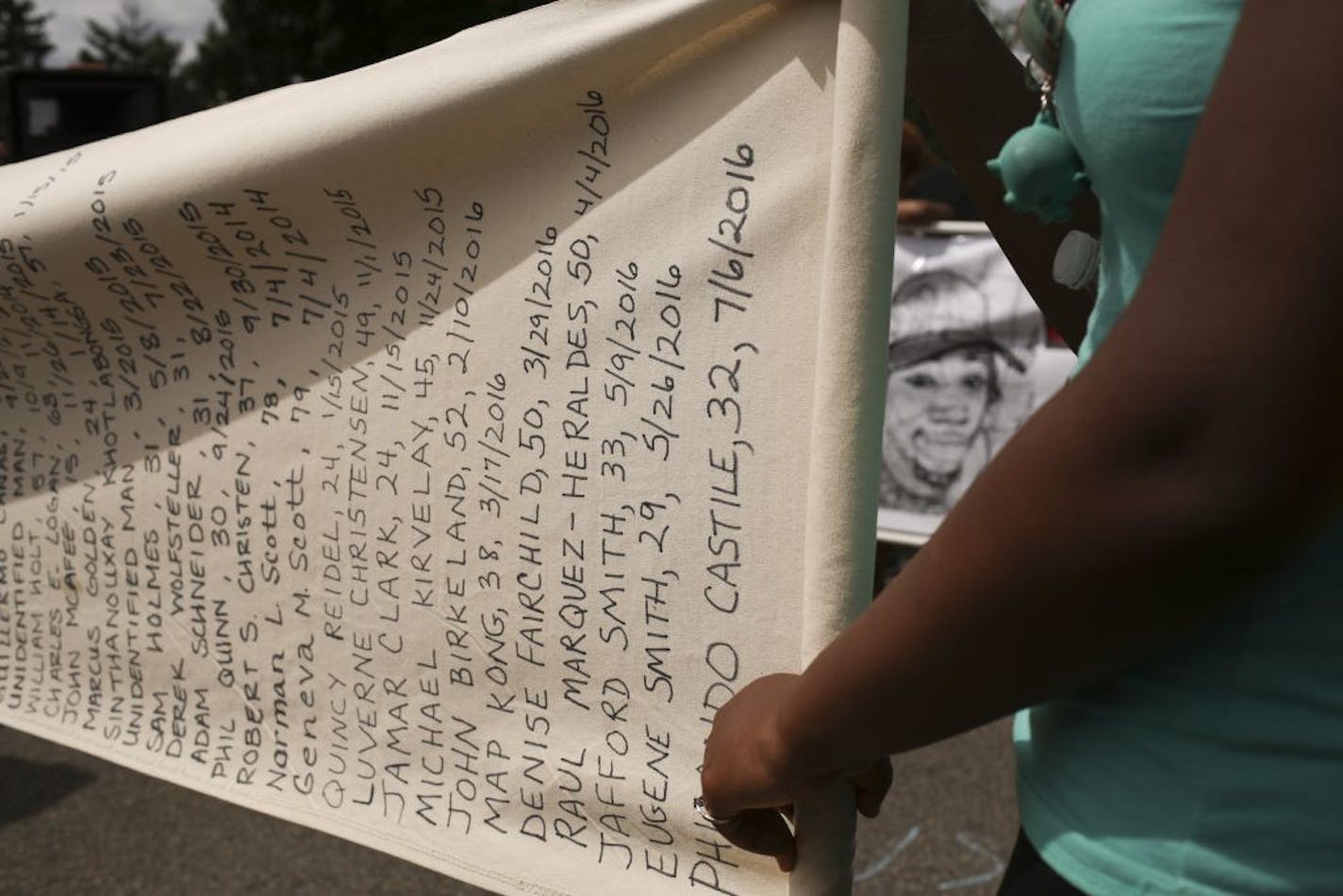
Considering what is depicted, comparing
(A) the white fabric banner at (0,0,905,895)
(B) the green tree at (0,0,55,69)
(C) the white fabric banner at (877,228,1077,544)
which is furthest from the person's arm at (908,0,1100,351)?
(B) the green tree at (0,0,55,69)

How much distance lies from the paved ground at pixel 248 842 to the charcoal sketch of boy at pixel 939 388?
5.34ft

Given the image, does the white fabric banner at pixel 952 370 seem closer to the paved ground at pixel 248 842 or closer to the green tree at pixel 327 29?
the paved ground at pixel 248 842

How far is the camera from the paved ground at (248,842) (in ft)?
9.73

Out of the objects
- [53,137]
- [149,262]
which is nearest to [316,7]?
[53,137]

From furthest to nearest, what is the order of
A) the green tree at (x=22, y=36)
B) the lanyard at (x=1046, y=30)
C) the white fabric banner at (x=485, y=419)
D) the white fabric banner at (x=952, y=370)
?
the green tree at (x=22, y=36) < the white fabric banner at (x=952, y=370) < the white fabric banner at (x=485, y=419) < the lanyard at (x=1046, y=30)

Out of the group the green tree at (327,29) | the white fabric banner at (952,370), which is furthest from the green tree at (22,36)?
the white fabric banner at (952,370)

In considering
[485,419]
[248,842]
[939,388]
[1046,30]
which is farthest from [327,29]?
[1046,30]

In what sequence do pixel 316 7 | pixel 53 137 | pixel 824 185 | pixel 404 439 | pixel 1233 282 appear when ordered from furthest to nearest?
pixel 316 7 → pixel 53 137 → pixel 404 439 → pixel 824 185 → pixel 1233 282

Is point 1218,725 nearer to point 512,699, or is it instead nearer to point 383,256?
point 512,699

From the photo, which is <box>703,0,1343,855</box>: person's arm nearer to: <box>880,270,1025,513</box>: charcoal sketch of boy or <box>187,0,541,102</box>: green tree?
<box>880,270,1025,513</box>: charcoal sketch of boy

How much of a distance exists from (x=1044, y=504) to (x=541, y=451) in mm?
675

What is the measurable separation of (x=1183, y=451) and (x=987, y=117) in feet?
2.19

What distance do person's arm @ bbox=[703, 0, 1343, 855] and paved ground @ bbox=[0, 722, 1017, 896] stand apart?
2464 millimetres

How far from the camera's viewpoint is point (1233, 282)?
1.70ft
